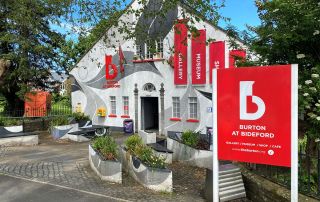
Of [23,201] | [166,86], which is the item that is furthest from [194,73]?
[23,201]

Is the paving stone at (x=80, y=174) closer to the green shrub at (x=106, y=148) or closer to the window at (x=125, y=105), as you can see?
the green shrub at (x=106, y=148)

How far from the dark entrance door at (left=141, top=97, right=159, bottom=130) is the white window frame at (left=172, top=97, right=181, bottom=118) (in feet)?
9.29

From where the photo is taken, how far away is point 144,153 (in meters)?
10.3

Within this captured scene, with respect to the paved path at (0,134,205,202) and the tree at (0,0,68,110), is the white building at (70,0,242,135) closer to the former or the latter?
the tree at (0,0,68,110)

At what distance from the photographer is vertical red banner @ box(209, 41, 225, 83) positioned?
1969 centimetres

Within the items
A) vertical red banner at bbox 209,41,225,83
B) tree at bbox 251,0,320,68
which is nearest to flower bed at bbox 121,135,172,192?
tree at bbox 251,0,320,68

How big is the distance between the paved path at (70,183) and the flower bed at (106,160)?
0.74 ft

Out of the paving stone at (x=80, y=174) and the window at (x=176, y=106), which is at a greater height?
the window at (x=176, y=106)

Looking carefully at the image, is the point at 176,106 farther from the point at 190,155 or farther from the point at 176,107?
the point at 190,155

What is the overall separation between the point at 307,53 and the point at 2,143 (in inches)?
610

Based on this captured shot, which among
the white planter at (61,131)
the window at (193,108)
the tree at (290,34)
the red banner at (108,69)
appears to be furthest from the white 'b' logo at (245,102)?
the red banner at (108,69)

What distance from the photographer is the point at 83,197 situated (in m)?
8.84

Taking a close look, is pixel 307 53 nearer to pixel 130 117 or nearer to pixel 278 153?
pixel 278 153

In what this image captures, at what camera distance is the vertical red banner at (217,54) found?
19688mm
